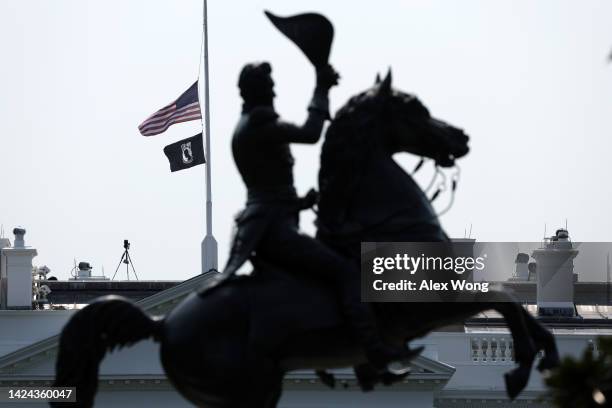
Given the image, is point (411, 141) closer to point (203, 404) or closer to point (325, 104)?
point (325, 104)

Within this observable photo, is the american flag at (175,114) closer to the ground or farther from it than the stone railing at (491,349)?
farther from it

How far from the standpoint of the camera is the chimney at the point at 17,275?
7681 centimetres

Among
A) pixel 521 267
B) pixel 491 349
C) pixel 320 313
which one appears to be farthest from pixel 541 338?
pixel 521 267

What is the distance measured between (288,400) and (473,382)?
5.79 metres

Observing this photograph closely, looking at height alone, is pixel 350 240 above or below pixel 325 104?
below

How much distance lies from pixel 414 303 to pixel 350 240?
0.69 m

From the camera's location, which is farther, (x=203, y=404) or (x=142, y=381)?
(x=142, y=381)

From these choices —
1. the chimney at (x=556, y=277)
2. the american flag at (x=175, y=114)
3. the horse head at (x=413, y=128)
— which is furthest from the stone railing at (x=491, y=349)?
the horse head at (x=413, y=128)

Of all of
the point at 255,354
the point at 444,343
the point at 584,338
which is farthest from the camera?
the point at 444,343

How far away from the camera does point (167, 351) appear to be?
1744 centimetres

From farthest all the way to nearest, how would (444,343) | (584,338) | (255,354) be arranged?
(444,343) < (584,338) < (255,354)

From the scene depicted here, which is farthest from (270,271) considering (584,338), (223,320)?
(584,338)

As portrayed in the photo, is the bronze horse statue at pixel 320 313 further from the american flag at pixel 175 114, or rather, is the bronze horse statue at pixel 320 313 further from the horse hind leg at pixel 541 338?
the american flag at pixel 175 114

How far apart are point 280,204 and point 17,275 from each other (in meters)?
60.6
